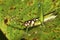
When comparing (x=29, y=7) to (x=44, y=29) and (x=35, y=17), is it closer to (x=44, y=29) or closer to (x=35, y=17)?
(x=35, y=17)

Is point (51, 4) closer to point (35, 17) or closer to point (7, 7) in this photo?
point (35, 17)

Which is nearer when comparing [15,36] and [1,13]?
[15,36]

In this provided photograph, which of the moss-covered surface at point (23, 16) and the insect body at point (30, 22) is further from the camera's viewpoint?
the insect body at point (30, 22)

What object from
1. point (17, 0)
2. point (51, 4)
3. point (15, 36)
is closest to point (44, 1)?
point (51, 4)

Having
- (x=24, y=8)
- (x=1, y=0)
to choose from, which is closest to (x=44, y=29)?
(x=24, y=8)

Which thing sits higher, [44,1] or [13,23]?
[44,1]

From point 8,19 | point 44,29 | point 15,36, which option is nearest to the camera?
point 44,29

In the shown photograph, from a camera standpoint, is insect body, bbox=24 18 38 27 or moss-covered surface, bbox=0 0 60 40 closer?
moss-covered surface, bbox=0 0 60 40

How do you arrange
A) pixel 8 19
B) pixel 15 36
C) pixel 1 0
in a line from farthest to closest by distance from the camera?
pixel 1 0 → pixel 8 19 → pixel 15 36
